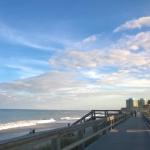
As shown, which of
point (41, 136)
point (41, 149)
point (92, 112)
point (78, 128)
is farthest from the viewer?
point (92, 112)

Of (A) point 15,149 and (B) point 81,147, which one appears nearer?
(A) point 15,149

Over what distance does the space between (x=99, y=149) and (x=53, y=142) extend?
436cm

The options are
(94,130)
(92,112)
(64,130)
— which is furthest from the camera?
(92,112)

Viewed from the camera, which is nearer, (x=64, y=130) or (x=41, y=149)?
(x=64, y=130)

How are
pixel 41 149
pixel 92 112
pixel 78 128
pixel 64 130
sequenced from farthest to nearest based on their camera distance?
1. pixel 92 112
2. pixel 41 149
3. pixel 78 128
4. pixel 64 130

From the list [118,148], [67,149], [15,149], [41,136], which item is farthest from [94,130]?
[15,149]

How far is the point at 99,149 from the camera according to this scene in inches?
608

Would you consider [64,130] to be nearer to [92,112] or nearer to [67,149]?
[67,149]

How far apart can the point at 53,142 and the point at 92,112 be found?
53.8 metres

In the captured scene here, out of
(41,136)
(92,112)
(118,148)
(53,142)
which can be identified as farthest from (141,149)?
(92,112)

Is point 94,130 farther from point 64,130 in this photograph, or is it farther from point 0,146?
point 0,146

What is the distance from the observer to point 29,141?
9148mm

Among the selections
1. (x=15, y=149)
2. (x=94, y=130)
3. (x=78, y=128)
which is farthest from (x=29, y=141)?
(x=94, y=130)

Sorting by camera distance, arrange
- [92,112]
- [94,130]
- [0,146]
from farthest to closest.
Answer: [92,112] → [94,130] → [0,146]
